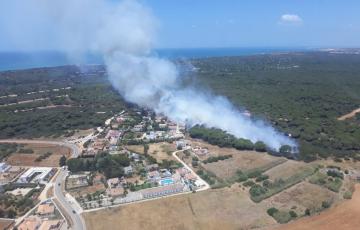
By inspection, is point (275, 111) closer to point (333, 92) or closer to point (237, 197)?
point (333, 92)

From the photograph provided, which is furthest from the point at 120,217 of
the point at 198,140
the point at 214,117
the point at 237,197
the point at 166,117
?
the point at 166,117

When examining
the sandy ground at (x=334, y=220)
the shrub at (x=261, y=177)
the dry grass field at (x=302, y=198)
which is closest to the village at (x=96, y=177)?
the shrub at (x=261, y=177)

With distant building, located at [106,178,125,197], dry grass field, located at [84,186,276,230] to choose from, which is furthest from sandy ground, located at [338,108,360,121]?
distant building, located at [106,178,125,197]

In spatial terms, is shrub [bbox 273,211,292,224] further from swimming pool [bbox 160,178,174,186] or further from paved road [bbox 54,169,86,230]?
paved road [bbox 54,169,86,230]

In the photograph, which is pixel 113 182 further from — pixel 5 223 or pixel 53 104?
pixel 53 104

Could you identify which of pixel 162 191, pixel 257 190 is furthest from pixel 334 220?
pixel 162 191

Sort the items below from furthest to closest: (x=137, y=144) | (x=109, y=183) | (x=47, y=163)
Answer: (x=137, y=144) < (x=47, y=163) < (x=109, y=183)

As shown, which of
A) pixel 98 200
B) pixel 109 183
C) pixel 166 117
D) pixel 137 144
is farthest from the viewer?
pixel 166 117
